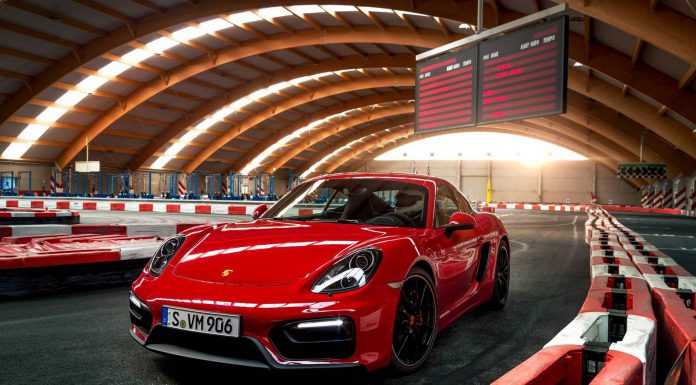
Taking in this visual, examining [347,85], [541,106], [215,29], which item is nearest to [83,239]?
[541,106]

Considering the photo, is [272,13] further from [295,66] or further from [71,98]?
[71,98]

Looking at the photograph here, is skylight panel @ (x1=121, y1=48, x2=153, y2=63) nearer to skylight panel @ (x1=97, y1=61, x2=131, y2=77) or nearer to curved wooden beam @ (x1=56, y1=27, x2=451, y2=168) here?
skylight panel @ (x1=97, y1=61, x2=131, y2=77)

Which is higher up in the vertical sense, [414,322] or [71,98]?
[71,98]

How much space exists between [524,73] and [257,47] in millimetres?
15278

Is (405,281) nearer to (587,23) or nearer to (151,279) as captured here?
(151,279)

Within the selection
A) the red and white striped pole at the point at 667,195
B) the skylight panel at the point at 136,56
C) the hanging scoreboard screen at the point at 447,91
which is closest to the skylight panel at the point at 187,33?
the skylight panel at the point at 136,56

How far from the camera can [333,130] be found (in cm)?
4359

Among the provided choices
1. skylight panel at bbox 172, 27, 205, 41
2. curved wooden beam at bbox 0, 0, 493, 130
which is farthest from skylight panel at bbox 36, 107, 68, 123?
skylight panel at bbox 172, 27, 205, 41

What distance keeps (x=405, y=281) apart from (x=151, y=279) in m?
1.43

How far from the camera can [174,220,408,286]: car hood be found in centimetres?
261

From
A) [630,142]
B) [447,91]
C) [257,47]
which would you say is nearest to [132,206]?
[257,47]

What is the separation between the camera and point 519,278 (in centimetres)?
622

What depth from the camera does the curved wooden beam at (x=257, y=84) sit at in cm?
2494

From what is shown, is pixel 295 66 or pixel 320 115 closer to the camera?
pixel 295 66
